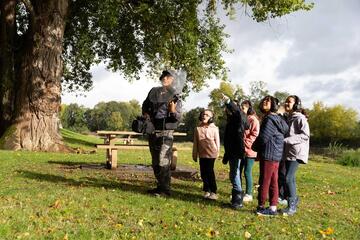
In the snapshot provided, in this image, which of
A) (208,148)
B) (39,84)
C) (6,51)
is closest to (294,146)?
(208,148)

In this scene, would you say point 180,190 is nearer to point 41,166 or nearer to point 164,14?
point 41,166

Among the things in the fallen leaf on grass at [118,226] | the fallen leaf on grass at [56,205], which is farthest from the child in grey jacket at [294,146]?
the fallen leaf on grass at [56,205]

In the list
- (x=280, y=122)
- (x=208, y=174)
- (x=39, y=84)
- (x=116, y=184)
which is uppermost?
(x=39, y=84)

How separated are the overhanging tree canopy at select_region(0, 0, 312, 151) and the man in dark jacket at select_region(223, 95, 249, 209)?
1044 centimetres

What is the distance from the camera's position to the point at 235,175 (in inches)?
328

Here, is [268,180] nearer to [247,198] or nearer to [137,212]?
[247,198]

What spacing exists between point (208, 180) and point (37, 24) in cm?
1214

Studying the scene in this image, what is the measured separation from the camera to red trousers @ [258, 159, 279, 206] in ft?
25.0

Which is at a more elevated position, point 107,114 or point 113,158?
point 107,114

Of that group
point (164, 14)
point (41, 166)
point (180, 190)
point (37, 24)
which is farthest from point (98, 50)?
point (180, 190)

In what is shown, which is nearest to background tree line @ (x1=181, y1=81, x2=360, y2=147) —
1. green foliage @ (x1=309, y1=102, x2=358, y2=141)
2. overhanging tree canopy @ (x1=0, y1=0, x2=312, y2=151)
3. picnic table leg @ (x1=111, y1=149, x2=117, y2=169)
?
green foliage @ (x1=309, y1=102, x2=358, y2=141)

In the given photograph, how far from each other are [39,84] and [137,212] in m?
→ 12.3

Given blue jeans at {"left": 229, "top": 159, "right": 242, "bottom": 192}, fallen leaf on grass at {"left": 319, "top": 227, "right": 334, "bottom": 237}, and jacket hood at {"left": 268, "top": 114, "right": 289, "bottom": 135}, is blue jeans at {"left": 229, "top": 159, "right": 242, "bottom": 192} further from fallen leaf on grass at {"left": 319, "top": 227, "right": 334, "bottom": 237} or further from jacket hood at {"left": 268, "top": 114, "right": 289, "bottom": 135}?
fallen leaf on grass at {"left": 319, "top": 227, "right": 334, "bottom": 237}

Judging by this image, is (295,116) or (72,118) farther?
(72,118)
